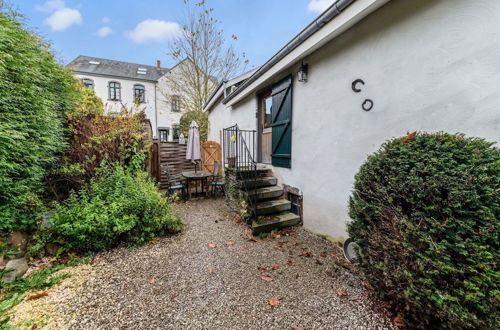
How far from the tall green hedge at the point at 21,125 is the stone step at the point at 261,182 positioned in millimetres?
3492

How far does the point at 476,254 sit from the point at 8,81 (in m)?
5.12

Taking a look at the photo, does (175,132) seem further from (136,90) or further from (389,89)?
(389,89)

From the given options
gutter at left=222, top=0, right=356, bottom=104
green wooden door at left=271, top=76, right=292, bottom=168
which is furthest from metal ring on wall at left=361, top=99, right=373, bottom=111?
green wooden door at left=271, top=76, right=292, bottom=168

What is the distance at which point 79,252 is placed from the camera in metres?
2.91

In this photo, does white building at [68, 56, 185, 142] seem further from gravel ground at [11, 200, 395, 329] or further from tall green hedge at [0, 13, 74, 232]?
gravel ground at [11, 200, 395, 329]

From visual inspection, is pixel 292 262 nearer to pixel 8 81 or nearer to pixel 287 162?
pixel 287 162

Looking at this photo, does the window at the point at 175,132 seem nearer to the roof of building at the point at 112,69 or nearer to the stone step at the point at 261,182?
the roof of building at the point at 112,69

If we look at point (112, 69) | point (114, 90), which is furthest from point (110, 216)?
point (112, 69)

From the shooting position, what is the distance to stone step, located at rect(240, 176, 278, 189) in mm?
4297

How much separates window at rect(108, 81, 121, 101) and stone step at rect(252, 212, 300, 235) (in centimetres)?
2061

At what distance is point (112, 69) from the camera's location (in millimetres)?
18672

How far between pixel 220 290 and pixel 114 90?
2217cm

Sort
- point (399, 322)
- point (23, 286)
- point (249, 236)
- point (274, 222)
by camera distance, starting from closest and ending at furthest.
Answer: point (399, 322) < point (23, 286) < point (249, 236) < point (274, 222)

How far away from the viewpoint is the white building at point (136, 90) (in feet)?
58.0
